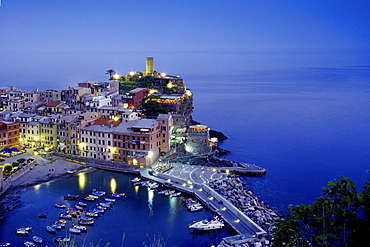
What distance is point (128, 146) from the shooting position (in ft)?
107

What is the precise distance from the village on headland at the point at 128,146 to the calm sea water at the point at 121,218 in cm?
177

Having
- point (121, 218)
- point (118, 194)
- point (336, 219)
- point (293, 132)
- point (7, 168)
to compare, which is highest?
point (336, 219)

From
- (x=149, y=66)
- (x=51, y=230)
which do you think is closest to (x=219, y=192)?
(x=51, y=230)

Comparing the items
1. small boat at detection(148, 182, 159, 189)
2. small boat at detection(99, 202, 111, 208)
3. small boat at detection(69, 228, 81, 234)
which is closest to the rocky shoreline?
small boat at detection(148, 182, 159, 189)

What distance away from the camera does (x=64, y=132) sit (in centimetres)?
3538

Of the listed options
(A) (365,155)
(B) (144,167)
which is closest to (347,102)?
(A) (365,155)

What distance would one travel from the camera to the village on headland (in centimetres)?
2744

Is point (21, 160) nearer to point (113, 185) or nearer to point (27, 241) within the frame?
point (113, 185)

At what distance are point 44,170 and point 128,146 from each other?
677cm

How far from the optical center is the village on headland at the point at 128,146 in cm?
2744

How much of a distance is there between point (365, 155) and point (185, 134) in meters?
18.6

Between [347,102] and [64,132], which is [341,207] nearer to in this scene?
[64,132]

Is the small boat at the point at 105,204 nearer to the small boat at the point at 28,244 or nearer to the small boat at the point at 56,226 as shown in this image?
the small boat at the point at 56,226

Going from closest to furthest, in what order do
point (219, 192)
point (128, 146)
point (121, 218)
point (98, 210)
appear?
point (121, 218) → point (98, 210) → point (219, 192) → point (128, 146)
